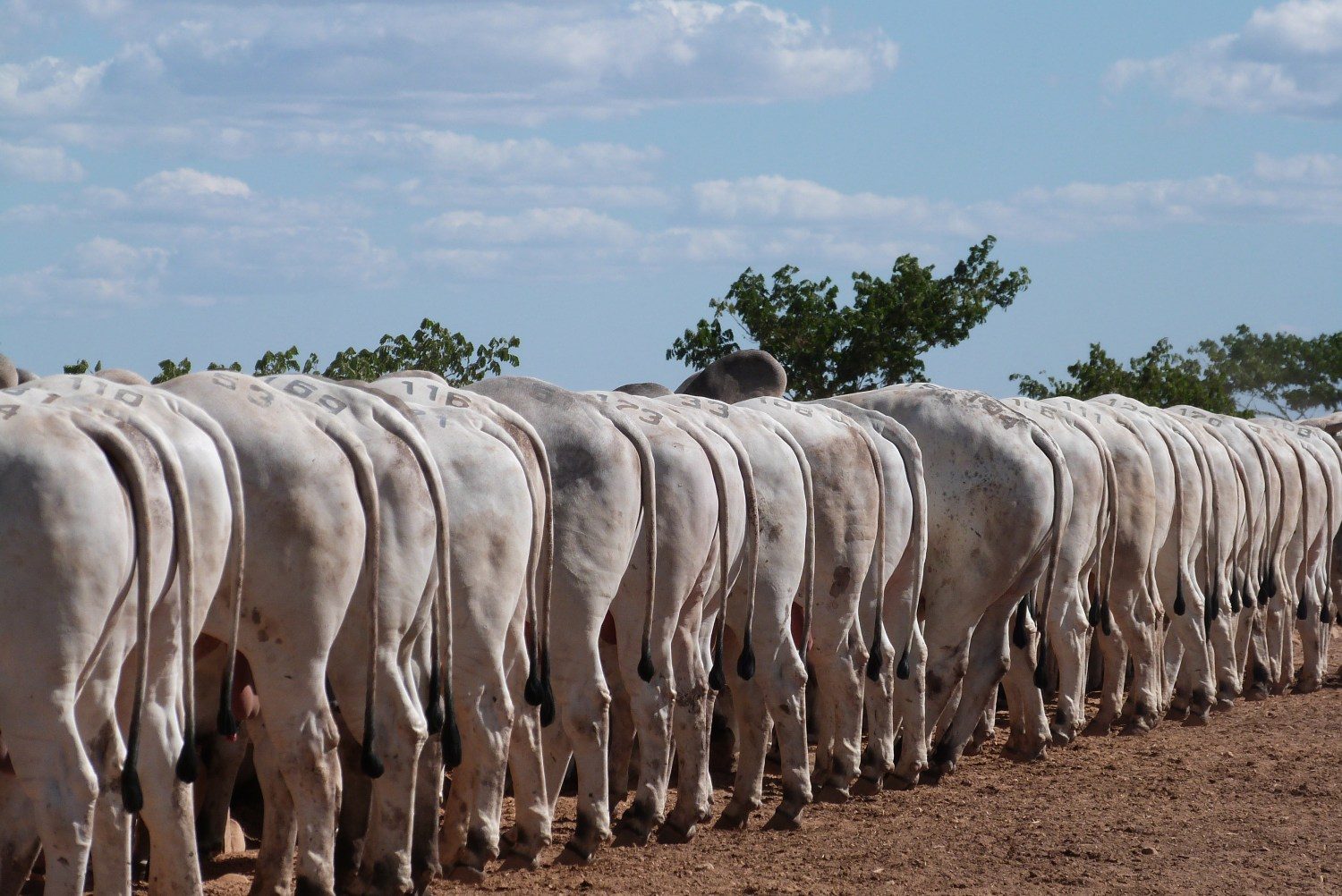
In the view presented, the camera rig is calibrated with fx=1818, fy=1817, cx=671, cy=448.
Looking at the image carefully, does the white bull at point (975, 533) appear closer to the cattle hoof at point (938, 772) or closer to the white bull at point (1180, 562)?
the cattle hoof at point (938, 772)

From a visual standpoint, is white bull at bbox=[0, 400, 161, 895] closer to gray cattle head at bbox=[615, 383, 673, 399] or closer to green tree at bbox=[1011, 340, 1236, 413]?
gray cattle head at bbox=[615, 383, 673, 399]

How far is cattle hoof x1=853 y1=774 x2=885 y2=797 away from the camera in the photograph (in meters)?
10.6

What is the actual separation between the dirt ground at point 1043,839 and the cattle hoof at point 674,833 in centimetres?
6

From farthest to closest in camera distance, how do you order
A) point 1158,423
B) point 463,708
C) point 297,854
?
point 1158,423 < point 463,708 < point 297,854

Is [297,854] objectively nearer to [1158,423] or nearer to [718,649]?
[718,649]

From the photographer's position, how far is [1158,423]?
14.1 meters

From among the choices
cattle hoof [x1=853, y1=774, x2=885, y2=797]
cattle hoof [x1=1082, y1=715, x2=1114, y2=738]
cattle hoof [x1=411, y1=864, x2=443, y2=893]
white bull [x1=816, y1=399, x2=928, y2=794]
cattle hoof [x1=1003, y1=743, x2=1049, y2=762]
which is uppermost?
white bull [x1=816, y1=399, x2=928, y2=794]

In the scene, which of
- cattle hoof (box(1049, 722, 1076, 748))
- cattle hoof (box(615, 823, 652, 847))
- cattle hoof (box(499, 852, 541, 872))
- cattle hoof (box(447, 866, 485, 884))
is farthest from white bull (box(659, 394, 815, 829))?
cattle hoof (box(1049, 722, 1076, 748))

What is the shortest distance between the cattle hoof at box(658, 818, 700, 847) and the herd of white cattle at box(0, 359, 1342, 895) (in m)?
0.03

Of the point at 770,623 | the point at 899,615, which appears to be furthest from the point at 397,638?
the point at 899,615

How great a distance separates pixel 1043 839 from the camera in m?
9.29

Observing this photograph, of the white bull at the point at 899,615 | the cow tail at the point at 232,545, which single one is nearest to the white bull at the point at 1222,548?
the white bull at the point at 899,615

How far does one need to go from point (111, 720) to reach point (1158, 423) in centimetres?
986

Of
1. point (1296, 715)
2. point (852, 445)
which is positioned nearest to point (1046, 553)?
point (852, 445)
